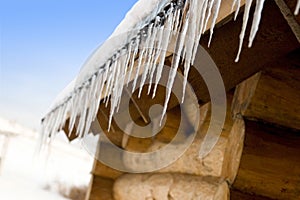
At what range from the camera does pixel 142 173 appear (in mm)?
2164

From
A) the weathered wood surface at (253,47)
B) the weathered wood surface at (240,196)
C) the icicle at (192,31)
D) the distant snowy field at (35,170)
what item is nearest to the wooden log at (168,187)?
the weathered wood surface at (240,196)

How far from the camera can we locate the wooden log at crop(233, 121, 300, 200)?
3.81ft

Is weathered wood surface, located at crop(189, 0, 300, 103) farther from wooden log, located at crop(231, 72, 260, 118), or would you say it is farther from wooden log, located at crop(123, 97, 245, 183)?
wooden log, located at crop(123, 97, 245, 183)

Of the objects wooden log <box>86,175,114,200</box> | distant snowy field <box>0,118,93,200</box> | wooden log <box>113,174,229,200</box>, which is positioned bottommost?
distant snowy field <box>0,118,93,200</box>

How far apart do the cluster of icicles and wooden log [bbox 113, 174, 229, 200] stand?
0.39 m

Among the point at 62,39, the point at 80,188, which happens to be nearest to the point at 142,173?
the point at 80,188

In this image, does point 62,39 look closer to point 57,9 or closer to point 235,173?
point 57,9

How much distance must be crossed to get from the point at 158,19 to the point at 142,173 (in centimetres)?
121

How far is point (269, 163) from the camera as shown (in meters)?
1.18

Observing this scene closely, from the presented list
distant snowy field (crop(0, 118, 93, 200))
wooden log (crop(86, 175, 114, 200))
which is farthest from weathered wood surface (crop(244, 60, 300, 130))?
distant snowy field (crop(0, 118, 93, 200))

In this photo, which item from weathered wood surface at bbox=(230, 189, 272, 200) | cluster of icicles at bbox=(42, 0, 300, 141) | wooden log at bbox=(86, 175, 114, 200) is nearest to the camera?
cluster of icicles at bbox=(42, 0, 300, 141)

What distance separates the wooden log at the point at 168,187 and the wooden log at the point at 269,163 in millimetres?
78

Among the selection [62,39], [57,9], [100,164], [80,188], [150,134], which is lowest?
[80,188]

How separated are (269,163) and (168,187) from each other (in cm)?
70
